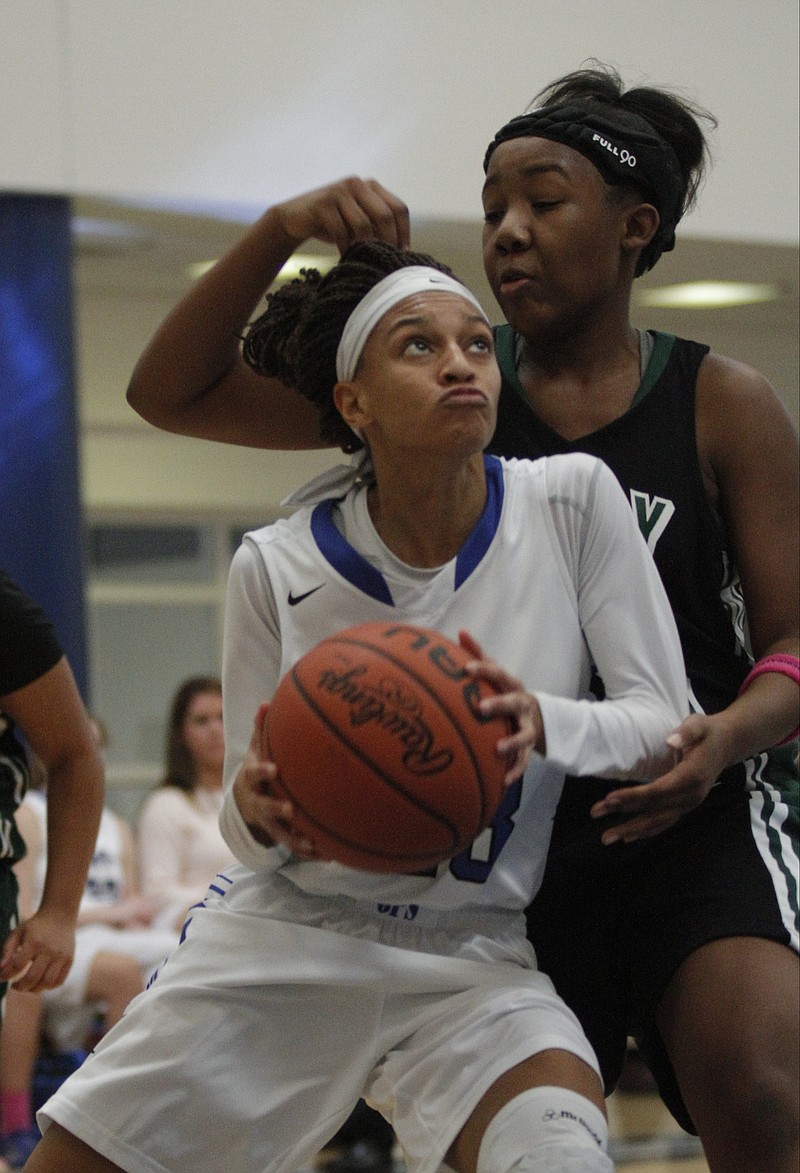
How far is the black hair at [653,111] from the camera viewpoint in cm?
274

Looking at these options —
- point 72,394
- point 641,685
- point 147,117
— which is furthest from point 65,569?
point 641,685

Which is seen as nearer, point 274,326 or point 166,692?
point 274,326

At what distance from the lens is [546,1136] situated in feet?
6.82

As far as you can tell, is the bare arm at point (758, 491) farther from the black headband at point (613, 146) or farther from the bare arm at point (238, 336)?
the bare arm at point (238, 336)

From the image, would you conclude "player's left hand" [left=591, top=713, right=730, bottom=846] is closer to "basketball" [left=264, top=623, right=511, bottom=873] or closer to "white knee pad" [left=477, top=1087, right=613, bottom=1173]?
"basketball" [left=264, top=623, right=511, bottom=873]

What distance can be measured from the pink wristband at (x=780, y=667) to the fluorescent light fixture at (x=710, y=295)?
84cm

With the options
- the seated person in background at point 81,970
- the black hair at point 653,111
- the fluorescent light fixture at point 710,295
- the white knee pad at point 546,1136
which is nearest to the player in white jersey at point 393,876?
the white knee pad at point 546,1136

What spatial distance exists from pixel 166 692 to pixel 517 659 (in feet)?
26.2

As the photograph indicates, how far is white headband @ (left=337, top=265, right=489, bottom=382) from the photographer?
237 centimetres

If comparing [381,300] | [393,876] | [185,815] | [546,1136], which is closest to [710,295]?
[381,300]

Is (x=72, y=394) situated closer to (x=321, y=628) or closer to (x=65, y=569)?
(x=65, y=569)

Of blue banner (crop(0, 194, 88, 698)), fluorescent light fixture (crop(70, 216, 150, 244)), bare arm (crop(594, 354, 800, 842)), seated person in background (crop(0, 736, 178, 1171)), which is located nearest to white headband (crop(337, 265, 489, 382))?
bare arm (crop(594, 354, 800, 842))

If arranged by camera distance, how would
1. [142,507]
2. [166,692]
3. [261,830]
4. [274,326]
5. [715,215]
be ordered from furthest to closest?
[166,692] < [142,507] < [715,215] < [274,326] < [261,830]

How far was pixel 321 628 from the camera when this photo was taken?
7.79 ft
